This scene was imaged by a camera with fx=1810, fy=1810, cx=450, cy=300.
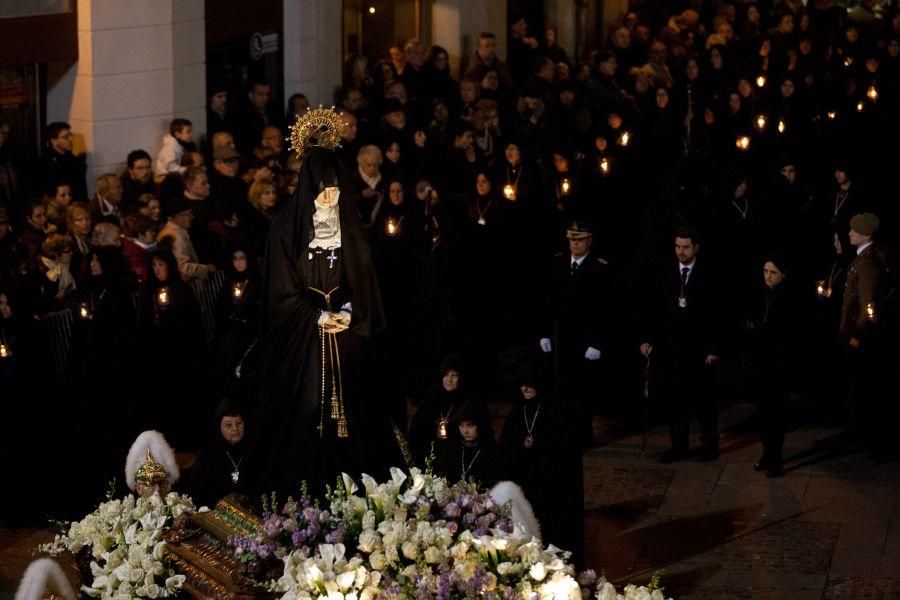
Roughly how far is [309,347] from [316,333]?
9 centimetres

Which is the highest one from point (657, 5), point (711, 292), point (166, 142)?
point (657, 5)

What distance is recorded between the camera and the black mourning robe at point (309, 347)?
9914mm

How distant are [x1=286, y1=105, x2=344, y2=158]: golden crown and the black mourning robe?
79 millimetres

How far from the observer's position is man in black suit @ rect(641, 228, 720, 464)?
15.5 meters

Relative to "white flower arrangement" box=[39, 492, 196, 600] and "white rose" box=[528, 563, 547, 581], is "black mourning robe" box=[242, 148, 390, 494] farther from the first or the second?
"white rose" box=[528, 563, 547, 581]

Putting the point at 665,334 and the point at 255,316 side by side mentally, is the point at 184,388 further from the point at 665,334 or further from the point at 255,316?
the point at 665,334

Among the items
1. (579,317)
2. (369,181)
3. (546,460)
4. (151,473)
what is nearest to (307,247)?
(151,473)

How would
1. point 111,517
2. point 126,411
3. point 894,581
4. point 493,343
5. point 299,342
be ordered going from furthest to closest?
point 493,343
point 126,411
point 894,581
point 299,342
point 111,517

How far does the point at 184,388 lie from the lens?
16.0 metres

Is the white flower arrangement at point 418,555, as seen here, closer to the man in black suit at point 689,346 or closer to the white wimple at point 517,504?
the white wimple at point 517,504

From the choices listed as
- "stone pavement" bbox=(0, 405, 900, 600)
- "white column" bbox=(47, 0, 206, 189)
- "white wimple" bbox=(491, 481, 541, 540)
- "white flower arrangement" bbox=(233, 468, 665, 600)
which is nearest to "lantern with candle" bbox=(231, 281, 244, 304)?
"stone pavement" bbox=(0, 405, 900, 600)

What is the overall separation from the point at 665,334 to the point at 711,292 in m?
0.55

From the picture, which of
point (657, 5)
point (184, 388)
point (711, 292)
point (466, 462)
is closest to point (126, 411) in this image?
point (184, 388)

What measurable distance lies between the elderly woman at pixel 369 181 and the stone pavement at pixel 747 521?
414 cm
